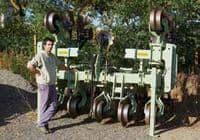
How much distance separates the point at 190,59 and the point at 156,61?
423cm

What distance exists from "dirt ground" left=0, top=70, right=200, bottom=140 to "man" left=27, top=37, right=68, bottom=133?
0.95ft

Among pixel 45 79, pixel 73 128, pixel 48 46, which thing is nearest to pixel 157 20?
pixel 48 46

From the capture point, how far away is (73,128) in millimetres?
10789

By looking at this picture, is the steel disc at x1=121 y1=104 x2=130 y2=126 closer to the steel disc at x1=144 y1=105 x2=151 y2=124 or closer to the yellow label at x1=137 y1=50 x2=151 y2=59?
the steel disc at x1=144 y1=105 x2=151 y2=124

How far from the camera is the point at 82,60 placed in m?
12.7

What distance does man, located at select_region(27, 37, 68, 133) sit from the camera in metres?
10.3

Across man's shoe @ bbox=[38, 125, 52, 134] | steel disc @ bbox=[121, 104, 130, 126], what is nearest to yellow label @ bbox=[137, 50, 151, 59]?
steel disc @ bbox=[121, 104, 130, 126]

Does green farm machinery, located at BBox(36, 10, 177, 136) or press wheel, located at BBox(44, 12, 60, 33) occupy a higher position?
press wheel, located at BBox(44, 12, 60, 33)

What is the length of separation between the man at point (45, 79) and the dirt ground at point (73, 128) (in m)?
0.29

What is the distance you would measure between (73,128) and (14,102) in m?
2.40

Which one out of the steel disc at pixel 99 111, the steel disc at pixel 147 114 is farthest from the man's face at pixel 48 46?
the steel disc at pixel 147 114

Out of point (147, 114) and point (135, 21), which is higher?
point (135, 21)

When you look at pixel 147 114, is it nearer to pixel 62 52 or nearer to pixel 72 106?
pixel 72 106

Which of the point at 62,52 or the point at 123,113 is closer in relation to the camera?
the point at 123,113
